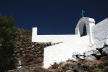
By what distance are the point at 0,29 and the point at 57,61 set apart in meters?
6.21

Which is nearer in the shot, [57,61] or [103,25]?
[57,61]

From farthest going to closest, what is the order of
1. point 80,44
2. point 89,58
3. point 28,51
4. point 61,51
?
point 28,51, point 80,44, point 61,51, point 89,58

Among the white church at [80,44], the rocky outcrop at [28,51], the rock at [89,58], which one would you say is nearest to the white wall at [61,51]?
the white church at [80,44]

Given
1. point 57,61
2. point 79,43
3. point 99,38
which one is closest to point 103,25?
point 99,38

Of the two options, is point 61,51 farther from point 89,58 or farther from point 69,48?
point 89,58

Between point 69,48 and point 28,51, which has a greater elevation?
point 69,48

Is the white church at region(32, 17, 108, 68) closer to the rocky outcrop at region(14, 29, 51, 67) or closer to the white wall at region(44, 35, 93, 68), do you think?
the white wall at region(44, 35, 93, 68)

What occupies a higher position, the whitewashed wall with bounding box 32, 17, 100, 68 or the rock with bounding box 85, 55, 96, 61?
the whitewashed wall with bounding box 32, 17, 100, 68

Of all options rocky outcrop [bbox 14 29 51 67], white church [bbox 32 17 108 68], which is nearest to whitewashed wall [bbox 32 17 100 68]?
white church [bbox 32 17 108 68]

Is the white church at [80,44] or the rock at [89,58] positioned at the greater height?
the white church at [80,44]

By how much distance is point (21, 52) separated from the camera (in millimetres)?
16500

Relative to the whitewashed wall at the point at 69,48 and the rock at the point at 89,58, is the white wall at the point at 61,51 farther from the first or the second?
Answer: the rock at the point at 89,58

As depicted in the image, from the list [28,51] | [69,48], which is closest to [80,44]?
[69,48]

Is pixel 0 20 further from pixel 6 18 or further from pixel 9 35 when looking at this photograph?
pixel 9 35
